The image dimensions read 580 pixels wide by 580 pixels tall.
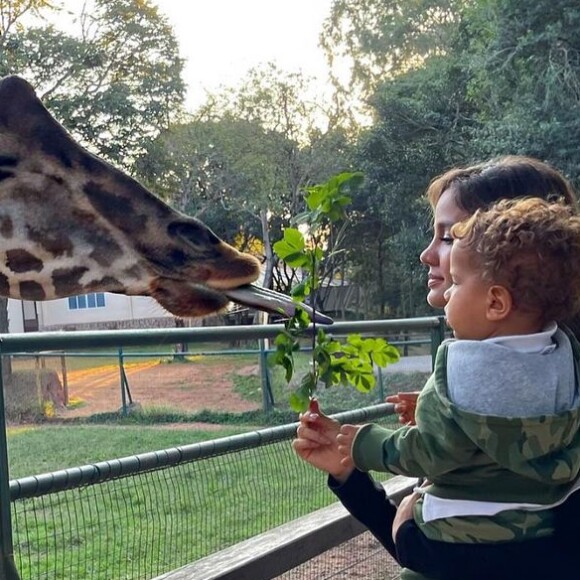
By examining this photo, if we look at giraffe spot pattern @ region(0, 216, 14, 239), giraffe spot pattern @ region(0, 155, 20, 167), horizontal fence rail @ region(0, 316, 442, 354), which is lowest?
horizontal fence rail @ region(0, 316, 442, 354)

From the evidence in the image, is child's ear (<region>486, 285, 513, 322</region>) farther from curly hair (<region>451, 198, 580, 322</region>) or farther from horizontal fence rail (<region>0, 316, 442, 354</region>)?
horizontal fence rail (<region>0, 316, 442, 354</region>)

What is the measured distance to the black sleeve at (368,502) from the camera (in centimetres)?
138

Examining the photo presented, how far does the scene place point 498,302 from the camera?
1.11 metres

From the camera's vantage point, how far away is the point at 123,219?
6.73 ft

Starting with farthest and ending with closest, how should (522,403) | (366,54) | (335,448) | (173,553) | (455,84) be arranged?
(366,54) < (455,84) < (173,553) < (335,448) < (522,403)

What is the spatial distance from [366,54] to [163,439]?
2415 centimetres

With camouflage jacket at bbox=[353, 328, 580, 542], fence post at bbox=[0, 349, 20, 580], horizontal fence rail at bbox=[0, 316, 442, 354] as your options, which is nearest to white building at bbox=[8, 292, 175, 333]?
horizontal fence rail at bbox=[0, 316, 442, 354]

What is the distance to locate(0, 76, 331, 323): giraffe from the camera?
6.55ft

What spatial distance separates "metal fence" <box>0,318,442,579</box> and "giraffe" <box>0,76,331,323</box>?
0.17m

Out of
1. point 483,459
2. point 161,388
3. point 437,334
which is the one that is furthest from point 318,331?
point 161,388

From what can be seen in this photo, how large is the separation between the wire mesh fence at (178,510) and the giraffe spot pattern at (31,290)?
48cm

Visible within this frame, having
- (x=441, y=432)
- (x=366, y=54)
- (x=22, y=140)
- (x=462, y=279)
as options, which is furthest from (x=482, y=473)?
(x=366, y=54)

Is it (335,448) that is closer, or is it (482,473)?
(482,473)

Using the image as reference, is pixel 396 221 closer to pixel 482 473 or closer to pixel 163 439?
pixel 163 439
